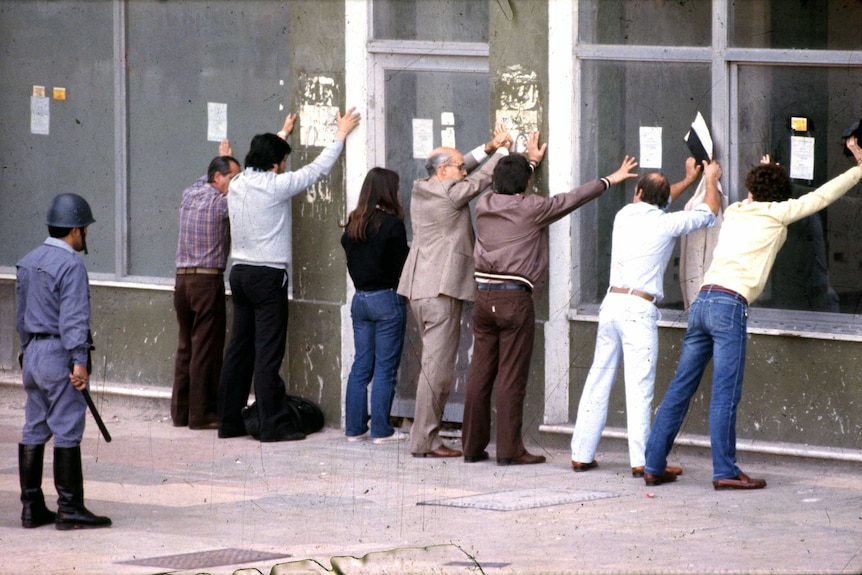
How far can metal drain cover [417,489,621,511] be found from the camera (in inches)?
367

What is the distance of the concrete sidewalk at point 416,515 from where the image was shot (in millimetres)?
7820

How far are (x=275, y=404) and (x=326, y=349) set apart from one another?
65 cm

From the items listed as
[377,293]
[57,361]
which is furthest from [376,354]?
[57,361]

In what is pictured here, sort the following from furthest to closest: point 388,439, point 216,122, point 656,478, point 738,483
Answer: point 216,122 < point 388,439 < point 656,478 < point 738,483

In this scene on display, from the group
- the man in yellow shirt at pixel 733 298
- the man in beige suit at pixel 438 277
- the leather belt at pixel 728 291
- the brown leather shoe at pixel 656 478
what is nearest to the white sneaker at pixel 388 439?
the man in beige suit at pixel 438 277

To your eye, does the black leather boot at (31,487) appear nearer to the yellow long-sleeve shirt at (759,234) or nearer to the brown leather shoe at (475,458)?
the brown leather shoe at (475,458)

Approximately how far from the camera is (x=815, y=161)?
10.4 m

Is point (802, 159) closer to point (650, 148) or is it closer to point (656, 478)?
point (650, 148)

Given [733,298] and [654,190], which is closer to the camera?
[733,298]

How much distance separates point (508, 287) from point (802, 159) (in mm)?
1970

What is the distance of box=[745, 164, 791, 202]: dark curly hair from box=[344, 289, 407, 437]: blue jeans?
2833 mm

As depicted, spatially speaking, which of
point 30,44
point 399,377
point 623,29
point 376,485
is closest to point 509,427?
point 376,485

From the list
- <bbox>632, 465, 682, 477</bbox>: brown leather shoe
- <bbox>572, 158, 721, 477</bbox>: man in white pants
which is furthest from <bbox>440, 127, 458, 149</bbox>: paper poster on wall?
<bbox>632, 465, 682, 477</bbox>: brown leather shoe

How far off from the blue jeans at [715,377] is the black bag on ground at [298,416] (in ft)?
10.2
